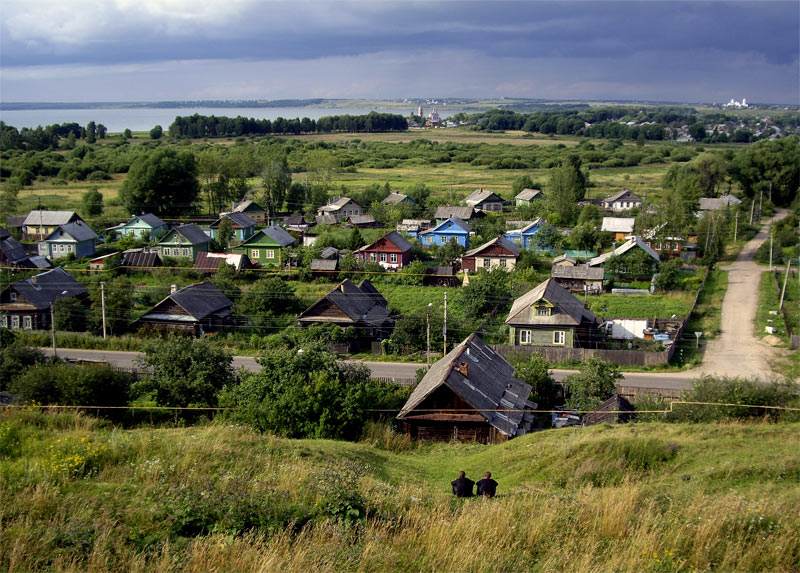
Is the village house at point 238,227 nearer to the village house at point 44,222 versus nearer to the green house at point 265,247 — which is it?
the green house at point 265,247

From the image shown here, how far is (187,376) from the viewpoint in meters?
12.5

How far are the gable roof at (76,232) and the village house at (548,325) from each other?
22.7 m

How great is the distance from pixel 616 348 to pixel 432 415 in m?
→ 9.07

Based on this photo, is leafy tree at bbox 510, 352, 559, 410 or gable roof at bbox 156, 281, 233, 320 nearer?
leafy tree at bbox 510, 352, 559, 410

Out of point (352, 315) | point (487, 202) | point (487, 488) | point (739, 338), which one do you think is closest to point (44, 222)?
point (352, 315)

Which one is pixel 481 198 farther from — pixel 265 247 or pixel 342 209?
pixel 265 247

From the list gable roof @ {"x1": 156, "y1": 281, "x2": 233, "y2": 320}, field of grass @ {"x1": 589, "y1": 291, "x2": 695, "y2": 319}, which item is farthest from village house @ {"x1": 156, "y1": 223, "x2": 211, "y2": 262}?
field of grass @ {"x1": 589, "y1": 291, "x2": 695, "y2": 319}

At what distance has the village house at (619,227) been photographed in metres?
35.6

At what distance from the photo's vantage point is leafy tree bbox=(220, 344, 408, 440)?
34.9 ft

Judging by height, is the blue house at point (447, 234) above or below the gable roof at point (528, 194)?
below

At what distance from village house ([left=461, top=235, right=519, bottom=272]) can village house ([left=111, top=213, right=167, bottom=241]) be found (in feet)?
57.6

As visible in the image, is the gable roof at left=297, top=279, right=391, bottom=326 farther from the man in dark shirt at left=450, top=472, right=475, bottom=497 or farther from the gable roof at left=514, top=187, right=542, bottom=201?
the gable roof at left=514, top=187, right=542, bottom=201

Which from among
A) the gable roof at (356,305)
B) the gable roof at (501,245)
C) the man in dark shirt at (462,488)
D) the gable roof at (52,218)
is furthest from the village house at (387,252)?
the man in dark shirt at (462,488)

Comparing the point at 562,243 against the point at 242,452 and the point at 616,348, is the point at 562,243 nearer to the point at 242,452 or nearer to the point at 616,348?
the point at 616,348
